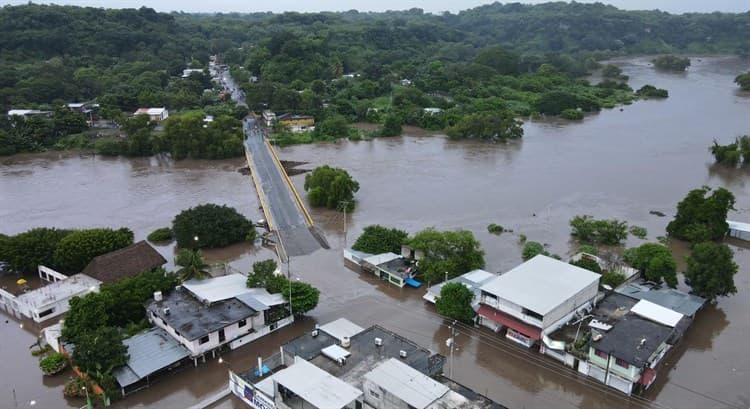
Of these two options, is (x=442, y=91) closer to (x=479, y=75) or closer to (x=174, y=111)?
(x=479, y=75)

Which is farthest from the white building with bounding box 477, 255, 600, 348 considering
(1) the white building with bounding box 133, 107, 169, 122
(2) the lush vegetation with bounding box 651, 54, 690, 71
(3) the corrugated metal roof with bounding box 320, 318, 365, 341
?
(2) the lush vegetation with bounding box 651, 54, 690, 71

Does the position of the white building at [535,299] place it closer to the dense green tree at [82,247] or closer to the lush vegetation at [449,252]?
the lush vegetation at [449,252]

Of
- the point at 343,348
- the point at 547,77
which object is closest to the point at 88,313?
the point at 343,348

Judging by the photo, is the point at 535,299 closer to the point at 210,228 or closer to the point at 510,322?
the point at 510,322

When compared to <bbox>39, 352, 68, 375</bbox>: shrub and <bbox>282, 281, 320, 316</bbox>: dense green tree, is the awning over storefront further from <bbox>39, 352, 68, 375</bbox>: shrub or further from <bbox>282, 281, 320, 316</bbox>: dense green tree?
<bbox>39, 352, 68, 375</bbox>: shrub

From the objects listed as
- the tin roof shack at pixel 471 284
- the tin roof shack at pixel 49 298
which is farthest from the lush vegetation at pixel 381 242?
the tin roof shack at pixel 49 298
